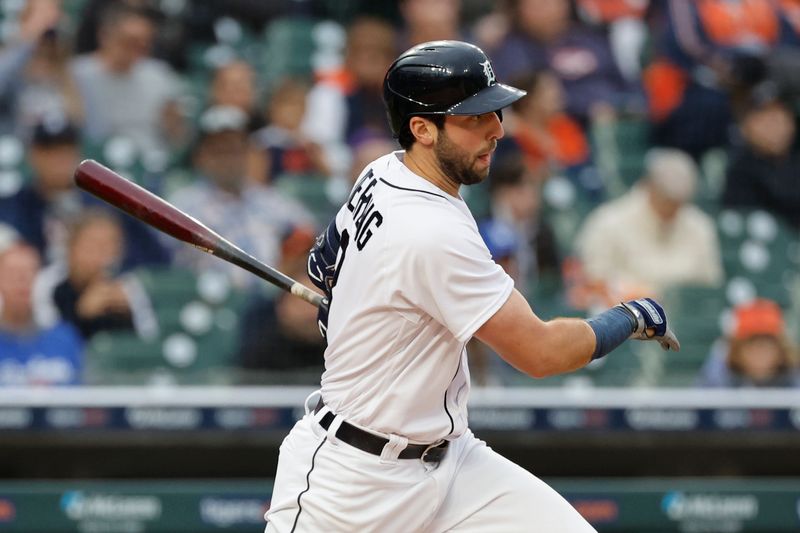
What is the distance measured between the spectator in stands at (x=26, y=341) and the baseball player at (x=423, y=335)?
2822 mm

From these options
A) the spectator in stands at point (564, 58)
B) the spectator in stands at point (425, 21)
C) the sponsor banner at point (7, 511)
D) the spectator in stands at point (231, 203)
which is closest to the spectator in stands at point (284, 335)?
the spectator in stands at point (231, 203)

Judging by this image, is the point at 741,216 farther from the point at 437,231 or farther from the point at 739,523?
the point at 437,231

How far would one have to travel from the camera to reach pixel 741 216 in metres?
6.65

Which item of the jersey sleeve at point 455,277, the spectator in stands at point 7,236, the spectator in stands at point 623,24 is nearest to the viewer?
the jersey sleeve at point 455,277

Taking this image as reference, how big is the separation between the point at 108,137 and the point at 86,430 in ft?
4.97

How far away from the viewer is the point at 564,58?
7000 mm

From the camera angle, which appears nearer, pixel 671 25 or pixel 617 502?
pixel 617 502

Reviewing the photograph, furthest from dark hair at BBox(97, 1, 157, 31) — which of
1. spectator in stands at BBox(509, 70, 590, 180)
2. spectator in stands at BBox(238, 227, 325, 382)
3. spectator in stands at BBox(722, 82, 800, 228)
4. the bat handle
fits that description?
the bat handle

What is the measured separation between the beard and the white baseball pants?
606mm

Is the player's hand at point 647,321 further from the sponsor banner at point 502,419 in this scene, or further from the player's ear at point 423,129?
the sponsor banner at point 502,419

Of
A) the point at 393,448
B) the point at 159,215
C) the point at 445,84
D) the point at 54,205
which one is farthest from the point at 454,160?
the point at 54,205

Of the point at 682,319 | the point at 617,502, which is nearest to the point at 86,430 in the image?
the point at 617,502

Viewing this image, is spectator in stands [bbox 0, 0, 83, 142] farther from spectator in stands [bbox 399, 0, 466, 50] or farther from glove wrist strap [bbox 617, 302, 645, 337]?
glove wrist strap [bbox 617, 302, 645, 337]

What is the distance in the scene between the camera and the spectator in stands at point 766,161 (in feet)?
21.9
